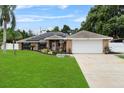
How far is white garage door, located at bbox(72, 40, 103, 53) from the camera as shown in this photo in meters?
36.8

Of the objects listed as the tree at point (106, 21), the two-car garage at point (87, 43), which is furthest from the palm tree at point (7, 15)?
the tree at point (106, 21)

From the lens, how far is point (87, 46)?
36.8m

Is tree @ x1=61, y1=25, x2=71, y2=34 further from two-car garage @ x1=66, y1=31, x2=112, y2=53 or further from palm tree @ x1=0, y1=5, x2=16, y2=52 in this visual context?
palm tree @ x1=0, y1=5, x2=16, y2=52

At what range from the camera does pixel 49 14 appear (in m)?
38.7

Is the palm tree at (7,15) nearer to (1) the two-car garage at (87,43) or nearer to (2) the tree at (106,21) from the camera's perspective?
(1) the two-car garage at (87,43)

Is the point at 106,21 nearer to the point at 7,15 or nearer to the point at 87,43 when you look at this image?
the point at 87,43

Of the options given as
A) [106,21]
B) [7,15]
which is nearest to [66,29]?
[106,21]

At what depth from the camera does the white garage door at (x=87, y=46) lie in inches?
1448

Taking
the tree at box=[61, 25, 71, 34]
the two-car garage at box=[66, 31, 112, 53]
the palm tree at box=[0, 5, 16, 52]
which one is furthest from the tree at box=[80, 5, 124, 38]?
the palm tree at box=[0, 5, 16, 52]

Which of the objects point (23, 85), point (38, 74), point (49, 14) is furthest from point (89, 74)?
point (49, 14)

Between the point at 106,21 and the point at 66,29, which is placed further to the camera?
the point at 66,29
